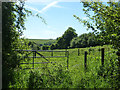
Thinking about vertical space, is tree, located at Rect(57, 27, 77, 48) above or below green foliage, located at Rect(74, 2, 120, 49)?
above

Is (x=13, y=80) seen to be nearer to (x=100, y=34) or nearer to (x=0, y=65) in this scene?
(x=0, y=65)

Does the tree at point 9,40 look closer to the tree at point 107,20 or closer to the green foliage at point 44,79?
the green foliage at point 44,79

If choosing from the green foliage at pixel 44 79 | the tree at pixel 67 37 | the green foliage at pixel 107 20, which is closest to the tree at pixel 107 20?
the green foliage at pixel 107 20

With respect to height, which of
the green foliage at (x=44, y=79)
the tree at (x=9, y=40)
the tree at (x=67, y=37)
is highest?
the tree at (x=67, y=37)

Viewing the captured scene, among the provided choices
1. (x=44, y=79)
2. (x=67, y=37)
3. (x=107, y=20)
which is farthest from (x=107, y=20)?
(x=67, y=37)

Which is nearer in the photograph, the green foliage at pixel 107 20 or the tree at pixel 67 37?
the green foliage at pixel 107 20

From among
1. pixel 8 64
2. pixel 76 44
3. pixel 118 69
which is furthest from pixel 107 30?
pixel 76 44

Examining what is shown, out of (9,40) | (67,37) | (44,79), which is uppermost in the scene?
(67,37)

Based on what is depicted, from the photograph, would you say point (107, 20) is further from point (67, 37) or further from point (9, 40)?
point (67, 37)

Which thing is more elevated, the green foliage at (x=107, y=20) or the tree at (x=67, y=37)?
the tree at (x=67, y=37)

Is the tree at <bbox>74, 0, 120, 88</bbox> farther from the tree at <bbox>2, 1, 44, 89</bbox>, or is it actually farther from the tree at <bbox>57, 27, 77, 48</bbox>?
the tree at <bbox>57, 27, 77, 48</bbox>

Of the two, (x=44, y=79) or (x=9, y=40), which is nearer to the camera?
(x=9, y=40)

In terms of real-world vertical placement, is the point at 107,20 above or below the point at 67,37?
below

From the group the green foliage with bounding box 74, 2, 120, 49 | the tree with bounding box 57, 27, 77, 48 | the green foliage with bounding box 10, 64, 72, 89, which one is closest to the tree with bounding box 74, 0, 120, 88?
the green foliage with bounding box 74, 2, 120, 49
